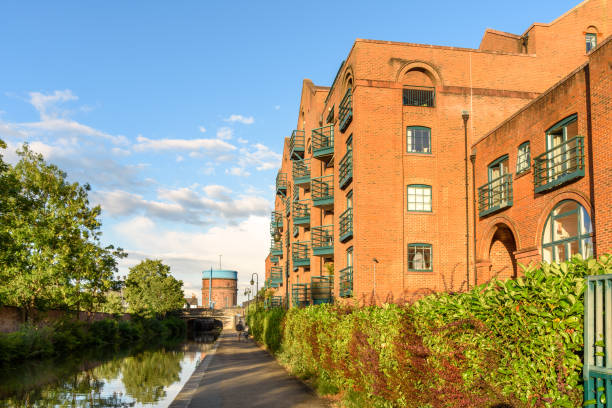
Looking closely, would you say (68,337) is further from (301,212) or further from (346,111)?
(346,111)

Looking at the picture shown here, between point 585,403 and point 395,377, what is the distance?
466cm

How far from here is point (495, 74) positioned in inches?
1073

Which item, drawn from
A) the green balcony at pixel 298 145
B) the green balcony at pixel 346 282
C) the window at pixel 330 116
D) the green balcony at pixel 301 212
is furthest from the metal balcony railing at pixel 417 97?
the green balcony at pixel 298 145

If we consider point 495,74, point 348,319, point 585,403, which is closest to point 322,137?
point 495,74

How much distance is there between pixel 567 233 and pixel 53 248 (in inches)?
1260

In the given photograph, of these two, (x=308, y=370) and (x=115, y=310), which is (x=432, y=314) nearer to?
(x=308, y=370)

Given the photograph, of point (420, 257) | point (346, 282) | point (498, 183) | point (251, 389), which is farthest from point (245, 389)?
point (498, 183)

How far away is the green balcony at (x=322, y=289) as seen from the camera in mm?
33094

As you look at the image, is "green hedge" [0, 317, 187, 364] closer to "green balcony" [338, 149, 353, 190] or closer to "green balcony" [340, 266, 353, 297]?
"green balcony" [340, 266, 353, 297]

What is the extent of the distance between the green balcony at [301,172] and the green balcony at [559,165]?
20454 mm

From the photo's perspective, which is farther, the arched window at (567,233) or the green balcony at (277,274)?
the green balcony at (277,274)

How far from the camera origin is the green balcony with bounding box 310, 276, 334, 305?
33.1 metres

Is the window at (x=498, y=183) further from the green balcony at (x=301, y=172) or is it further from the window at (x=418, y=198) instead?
the green balcony at (x=301, y=172)

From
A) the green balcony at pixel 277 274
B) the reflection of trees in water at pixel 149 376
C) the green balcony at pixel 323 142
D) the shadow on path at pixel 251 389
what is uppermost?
the green balcony at pixel 323 142
